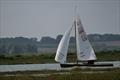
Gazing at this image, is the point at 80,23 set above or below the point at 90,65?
above

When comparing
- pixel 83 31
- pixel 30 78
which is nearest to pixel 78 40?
pixel 83 31

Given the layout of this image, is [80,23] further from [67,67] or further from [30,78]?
[30,78]

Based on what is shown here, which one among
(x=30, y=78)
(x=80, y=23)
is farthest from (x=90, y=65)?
(x=30, y=78)

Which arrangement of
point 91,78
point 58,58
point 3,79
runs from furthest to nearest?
point 58,58 → point 3,79 → point 91,78

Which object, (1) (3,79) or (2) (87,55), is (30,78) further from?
(2) (87,55)

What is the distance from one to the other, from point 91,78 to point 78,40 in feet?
58.3

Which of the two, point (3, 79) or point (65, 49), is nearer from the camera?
point (3, 79)

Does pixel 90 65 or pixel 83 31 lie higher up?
pixel 83 31

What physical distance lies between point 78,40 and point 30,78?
16.7m

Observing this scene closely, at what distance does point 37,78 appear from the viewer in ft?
109

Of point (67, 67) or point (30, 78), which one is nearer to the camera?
point (30, 78)

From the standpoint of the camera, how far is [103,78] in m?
31.9

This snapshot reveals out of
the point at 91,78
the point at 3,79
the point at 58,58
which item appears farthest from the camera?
the point at 58,58

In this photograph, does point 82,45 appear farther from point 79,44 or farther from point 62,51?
point 62,51
